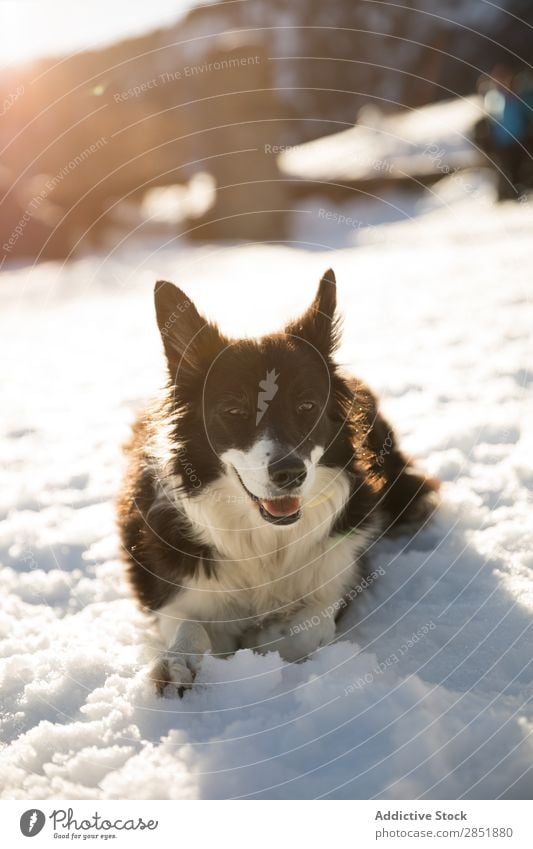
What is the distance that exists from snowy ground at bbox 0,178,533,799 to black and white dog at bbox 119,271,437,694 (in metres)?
0.28

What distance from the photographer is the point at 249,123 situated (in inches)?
528

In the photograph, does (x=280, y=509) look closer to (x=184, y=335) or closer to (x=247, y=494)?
(x=247, y=494)

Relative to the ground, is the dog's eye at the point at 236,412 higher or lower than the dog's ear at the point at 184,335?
lower

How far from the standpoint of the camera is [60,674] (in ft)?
12.9

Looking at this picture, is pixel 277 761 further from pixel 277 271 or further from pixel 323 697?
pixel 277 271

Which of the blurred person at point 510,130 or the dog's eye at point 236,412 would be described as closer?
the dog's eye at point 236,412

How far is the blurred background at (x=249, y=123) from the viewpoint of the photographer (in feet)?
43.0

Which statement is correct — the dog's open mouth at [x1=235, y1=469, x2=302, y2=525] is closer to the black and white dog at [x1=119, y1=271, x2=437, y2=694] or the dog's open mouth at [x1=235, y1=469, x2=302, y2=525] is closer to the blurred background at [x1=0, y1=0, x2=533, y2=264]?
the black and white dog at [x1=119, y1=271, x2=437, y2=694]

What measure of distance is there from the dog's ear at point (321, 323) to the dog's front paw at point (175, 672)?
1896 mm

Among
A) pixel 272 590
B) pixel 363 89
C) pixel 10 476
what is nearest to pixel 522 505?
pixel 272 590
